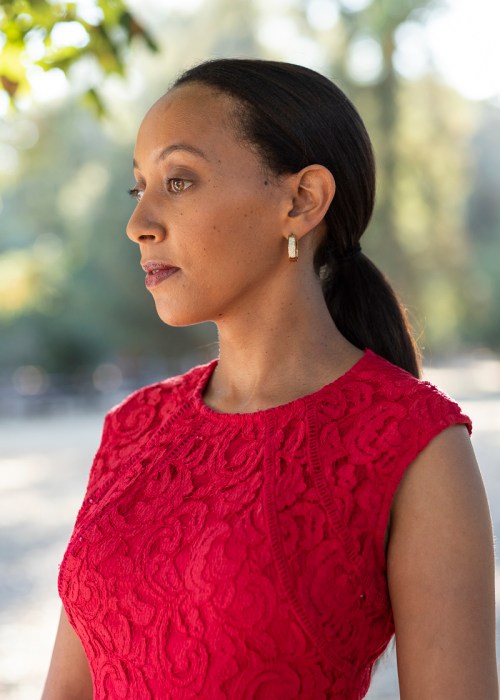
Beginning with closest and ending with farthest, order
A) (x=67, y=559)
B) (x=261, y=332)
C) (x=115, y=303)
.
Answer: (x=67, y=559), (x=261, y=332), (x=115, y=303)

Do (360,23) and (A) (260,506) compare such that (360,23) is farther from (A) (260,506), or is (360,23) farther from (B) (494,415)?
(A) (260,506)

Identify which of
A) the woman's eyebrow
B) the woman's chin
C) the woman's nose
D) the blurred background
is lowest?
the woman's chin

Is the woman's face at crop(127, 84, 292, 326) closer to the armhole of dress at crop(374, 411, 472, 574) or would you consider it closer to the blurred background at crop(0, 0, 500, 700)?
the armhole of dress at crop(374, 411, 472, 574)

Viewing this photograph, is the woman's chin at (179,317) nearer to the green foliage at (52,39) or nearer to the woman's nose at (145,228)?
the woman's nose at (145,228)

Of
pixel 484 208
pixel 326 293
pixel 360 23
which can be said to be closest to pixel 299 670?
pixel 326 293

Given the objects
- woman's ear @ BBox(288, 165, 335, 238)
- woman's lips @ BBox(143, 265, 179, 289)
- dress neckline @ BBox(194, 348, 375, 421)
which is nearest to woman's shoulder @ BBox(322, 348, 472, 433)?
dress neckline @ BBox(194, 348, 375, 421)

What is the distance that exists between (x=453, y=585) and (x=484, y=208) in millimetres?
29621

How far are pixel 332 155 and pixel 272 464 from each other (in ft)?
2.03

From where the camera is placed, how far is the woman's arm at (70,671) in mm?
1979

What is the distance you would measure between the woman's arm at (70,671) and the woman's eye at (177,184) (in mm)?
880

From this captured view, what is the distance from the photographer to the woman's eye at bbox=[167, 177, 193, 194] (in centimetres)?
183

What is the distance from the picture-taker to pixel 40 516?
9.74 metres

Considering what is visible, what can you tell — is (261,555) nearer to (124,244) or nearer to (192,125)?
(192,125)

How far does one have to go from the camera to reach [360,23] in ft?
52.8
